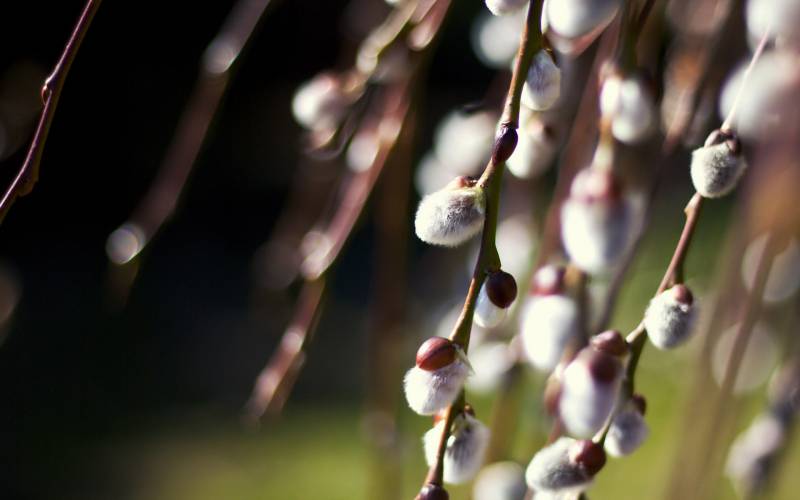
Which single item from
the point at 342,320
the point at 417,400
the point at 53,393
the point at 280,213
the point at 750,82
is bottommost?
the point at 417,400

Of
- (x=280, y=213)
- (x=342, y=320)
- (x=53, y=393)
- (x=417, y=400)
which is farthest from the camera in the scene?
(x=280, y=213)

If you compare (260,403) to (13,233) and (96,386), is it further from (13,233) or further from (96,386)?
(13,233)

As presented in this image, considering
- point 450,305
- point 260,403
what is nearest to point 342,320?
point 450,305

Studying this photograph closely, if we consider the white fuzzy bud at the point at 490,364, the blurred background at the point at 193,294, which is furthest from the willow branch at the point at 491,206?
the blurred background at the point at 193,294

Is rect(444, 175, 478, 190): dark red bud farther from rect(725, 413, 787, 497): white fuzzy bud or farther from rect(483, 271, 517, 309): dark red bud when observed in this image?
rect(725, 413, 787, 497): white fuzzy bud

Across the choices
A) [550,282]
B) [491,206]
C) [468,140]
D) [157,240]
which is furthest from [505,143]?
[157,240]

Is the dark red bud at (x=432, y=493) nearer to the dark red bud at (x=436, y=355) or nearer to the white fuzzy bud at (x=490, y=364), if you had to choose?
the dark red bud at (x=436, y=355)
